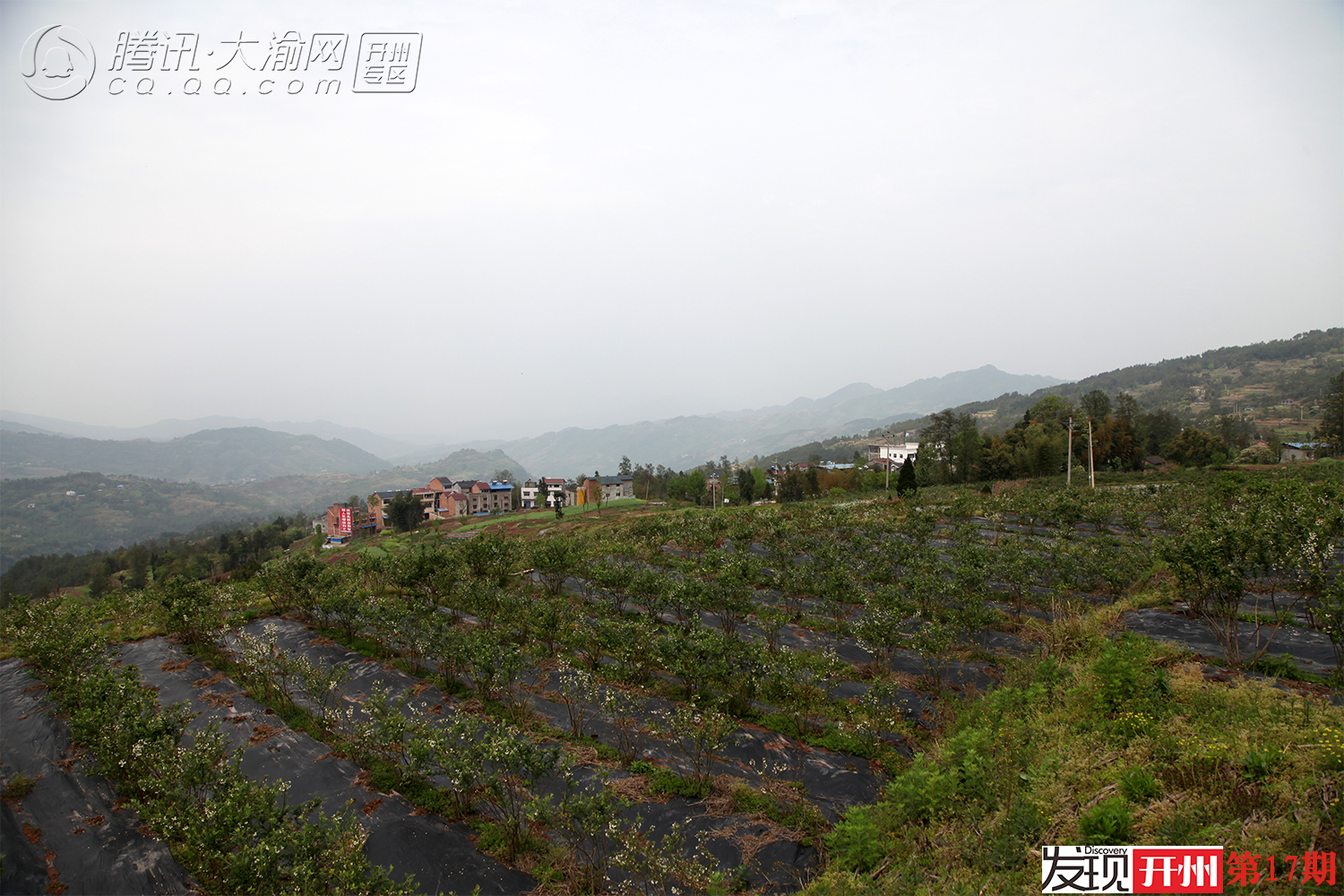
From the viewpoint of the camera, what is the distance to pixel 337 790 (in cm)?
958

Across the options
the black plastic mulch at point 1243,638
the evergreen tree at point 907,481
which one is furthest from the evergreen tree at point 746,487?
the black plastic mulch at point 1243,638

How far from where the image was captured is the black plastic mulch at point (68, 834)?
780 centimetres

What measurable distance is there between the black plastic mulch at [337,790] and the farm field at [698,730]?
0.05 metres

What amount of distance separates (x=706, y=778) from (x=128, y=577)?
291 feet

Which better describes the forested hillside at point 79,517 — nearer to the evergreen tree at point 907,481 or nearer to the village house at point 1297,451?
the evergreen tree at point 907,481

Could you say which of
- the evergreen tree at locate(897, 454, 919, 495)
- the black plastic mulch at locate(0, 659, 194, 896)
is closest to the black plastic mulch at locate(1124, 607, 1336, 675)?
the black plastic mulch at locate(0, 659, 194, 896)

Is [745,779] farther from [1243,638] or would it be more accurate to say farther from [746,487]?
[746,487]

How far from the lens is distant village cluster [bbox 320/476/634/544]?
312ft

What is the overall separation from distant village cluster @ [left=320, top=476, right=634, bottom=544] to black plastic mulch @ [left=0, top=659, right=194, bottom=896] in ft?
257

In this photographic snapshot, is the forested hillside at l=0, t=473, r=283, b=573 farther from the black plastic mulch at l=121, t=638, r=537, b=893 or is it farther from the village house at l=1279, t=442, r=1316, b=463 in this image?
the village house at l=1279, t=442, r=1316, b=463

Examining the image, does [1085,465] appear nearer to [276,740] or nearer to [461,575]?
[461,575]

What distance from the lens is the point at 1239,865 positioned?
510cm

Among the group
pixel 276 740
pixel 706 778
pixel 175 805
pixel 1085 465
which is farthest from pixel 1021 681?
pixel 1085 465

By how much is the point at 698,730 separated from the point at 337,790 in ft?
21.9
